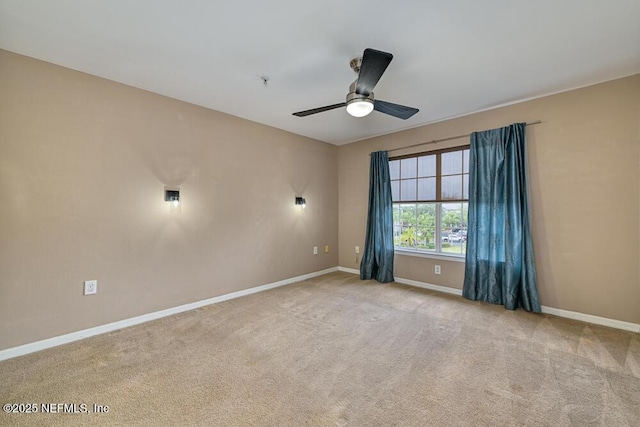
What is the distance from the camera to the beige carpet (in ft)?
5.58

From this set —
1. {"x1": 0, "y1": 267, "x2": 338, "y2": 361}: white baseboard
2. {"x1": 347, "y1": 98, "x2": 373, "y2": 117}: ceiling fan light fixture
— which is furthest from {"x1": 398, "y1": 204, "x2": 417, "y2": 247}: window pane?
{"x1": 347, "y1": 98, "x2": 373, "y2": 117}: ceiling fan light fixture

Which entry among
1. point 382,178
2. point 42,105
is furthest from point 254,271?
point 42,105

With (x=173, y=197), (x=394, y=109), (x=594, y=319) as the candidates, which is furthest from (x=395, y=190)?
(x=173, y=197)

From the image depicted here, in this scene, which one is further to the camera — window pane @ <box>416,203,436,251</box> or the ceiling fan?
window pane @ <box>416,203,436,251</box>

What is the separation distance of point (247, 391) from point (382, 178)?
3781mm

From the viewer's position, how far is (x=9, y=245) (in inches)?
93.0

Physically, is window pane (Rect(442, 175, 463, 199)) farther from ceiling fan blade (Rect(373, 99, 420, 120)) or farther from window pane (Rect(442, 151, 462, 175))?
ceiling fan blade (Rect(373, 99, 420, 120))

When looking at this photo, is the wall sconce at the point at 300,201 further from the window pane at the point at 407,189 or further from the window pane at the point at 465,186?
the window pane at the point at 465,186

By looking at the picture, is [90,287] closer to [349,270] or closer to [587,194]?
[349,270]

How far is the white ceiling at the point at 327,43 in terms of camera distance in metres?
1.92

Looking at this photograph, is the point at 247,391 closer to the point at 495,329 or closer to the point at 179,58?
the point at 495,329

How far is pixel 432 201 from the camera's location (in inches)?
170

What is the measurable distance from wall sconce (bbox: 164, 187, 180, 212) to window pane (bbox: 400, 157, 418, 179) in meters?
3.49

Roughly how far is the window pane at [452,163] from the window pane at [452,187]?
91mm
